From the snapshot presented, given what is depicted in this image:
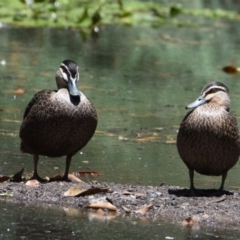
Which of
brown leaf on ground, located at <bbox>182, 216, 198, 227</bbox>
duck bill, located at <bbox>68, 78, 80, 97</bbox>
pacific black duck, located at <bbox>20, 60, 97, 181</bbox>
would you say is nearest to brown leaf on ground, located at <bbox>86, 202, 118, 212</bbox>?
brown leaf on ground, located at <bbox>182, 216, 198, 227</bbox>

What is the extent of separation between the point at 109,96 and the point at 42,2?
28.1 feet

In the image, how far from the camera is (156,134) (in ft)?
37.3

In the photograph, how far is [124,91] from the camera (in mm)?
14008

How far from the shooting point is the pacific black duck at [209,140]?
8.33 m

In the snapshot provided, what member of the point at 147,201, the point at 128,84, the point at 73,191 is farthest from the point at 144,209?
the point at 128,84

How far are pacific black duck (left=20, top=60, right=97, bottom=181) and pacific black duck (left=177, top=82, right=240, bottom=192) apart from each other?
0.93m

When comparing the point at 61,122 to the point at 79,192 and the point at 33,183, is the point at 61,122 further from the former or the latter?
the point at 79,192

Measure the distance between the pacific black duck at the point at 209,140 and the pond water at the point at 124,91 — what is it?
66 cm

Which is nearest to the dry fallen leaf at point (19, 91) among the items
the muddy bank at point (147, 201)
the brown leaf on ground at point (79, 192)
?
the muddy bank at point (147, 201)

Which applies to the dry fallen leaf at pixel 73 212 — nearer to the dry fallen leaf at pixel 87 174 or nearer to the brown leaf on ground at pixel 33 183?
the brown leaf on ground at pixel 33 183

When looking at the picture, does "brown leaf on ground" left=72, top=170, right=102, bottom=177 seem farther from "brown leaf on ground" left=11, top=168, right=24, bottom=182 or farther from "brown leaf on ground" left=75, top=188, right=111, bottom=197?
"brown leaf on ground" left=75, top=188, right=111, bottom=197

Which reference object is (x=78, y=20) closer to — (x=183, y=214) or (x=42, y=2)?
(x=42, y=2)

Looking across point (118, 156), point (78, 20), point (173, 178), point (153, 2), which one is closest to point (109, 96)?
point (118, 156)

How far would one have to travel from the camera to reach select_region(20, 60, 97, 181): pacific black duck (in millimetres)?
8742
